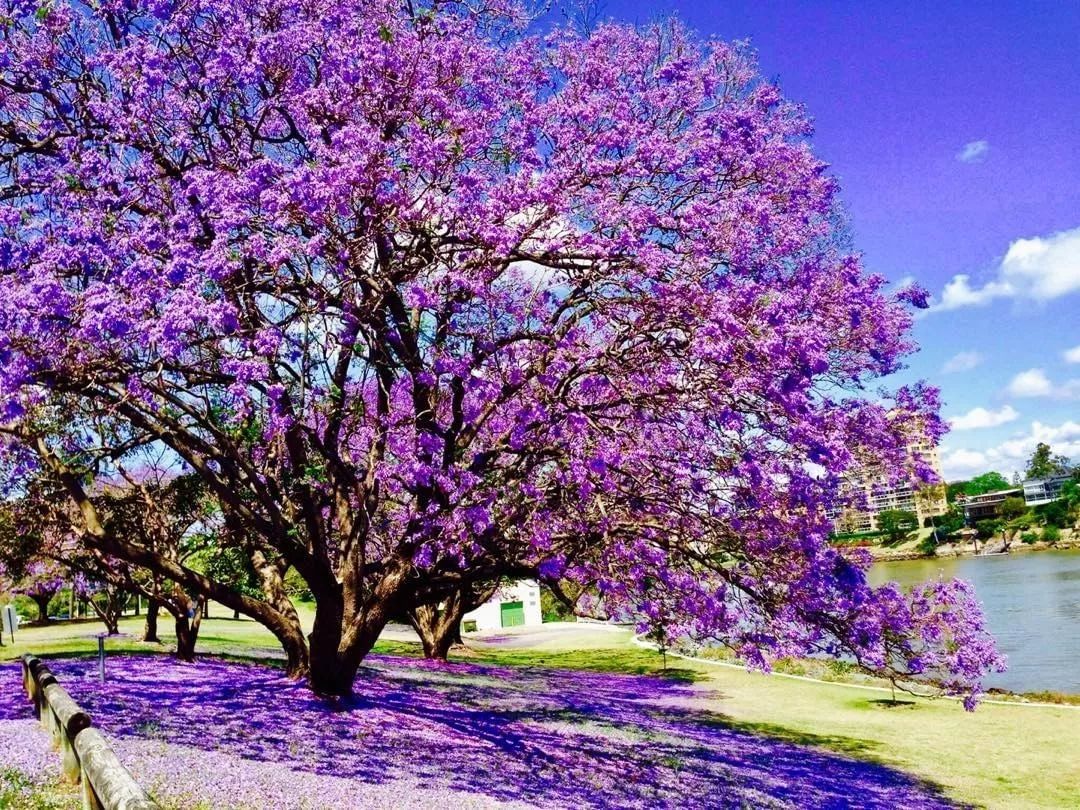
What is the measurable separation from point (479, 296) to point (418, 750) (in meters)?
5.95

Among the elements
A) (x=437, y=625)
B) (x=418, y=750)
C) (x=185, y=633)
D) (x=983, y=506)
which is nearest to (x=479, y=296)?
(x=418, y=750)

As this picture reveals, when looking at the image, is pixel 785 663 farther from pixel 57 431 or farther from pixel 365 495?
pixel 57 431

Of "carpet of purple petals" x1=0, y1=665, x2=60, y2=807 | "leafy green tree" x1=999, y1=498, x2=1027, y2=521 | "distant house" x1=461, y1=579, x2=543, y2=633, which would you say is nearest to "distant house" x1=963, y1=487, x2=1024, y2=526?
"leafy green tree" x1=999, y1=498, x2=1027, y2=521

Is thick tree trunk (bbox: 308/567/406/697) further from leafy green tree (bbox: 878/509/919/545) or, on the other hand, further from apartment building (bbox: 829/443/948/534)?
leafy green tree (bbox: 878/509/919/545)

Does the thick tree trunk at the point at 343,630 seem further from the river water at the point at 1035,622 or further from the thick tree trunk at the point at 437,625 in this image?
the thick tree trunk at the point at 437,625

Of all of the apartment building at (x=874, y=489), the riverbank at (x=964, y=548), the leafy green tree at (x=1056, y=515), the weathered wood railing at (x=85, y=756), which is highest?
the apartment building at (x=874, y=489)

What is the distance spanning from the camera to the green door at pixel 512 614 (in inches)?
2007

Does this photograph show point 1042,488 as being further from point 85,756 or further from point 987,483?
point 85,756

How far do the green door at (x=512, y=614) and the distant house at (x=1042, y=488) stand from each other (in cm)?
12915

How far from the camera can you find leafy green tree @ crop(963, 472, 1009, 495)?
565 ft

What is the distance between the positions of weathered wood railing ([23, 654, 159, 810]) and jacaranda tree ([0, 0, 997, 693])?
8.72ft

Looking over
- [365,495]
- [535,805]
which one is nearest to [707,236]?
[365,495]

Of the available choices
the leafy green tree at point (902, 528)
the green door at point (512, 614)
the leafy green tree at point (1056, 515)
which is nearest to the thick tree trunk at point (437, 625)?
the green door at point (512, 614)

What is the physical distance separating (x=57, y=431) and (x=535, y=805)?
8209 mm
